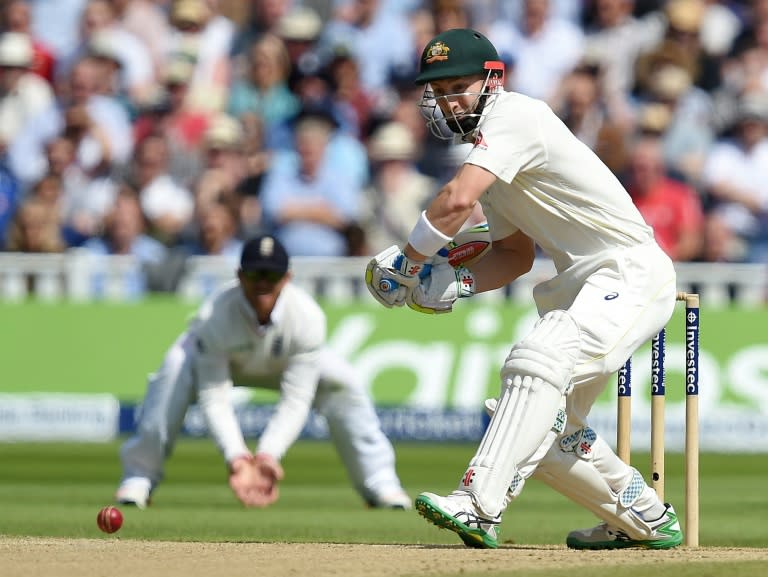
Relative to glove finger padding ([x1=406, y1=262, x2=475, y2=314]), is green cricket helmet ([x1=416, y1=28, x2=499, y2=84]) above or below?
above

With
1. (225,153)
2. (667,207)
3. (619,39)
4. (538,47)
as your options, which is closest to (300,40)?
(225,153)

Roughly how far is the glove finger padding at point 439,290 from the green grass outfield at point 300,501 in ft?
4.67

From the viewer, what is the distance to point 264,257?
25.2 feet

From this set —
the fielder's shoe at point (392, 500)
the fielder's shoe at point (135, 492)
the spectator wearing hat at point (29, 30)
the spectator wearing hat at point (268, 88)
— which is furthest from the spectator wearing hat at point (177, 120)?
the fielder's shoe at point (392, 500)

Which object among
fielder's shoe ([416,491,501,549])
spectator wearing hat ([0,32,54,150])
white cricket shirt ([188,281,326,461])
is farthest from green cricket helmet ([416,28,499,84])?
spectator wearing hat ([0,32,54,150])

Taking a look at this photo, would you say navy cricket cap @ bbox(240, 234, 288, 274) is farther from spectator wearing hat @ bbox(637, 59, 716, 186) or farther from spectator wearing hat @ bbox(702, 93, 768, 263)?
spectator wearing hat @ bbox(637, 59, 716, 186)

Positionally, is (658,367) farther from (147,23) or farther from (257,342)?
(147,23)

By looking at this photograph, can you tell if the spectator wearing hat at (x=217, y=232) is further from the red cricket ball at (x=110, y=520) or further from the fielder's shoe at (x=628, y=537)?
the fielder's shoe at (x=628, y=537)

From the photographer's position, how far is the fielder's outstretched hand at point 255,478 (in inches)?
283

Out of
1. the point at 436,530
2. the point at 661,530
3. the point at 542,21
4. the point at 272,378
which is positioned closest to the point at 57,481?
the point at 272,378

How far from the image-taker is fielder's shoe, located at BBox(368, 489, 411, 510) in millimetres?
8148

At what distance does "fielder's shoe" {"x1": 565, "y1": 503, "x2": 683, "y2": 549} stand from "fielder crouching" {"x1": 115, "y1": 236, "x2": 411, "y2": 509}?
2.23m

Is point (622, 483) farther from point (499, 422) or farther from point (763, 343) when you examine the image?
point (763, 343)

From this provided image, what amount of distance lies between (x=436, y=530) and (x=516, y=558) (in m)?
2.06
